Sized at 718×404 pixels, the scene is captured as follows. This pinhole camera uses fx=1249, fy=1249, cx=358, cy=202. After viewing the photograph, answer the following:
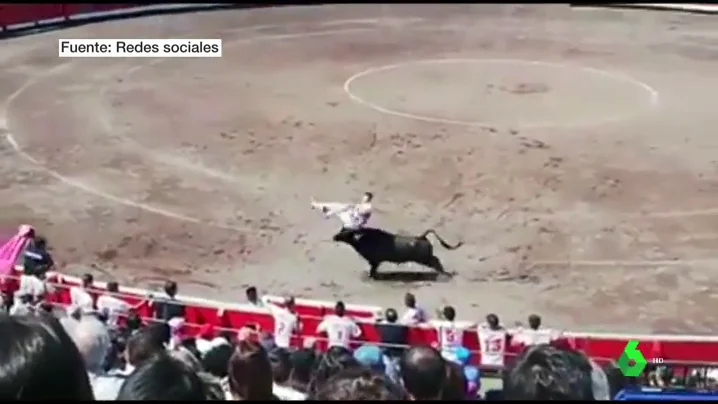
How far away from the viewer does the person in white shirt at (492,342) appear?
10.1 m

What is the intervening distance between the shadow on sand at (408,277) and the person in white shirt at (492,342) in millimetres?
4153

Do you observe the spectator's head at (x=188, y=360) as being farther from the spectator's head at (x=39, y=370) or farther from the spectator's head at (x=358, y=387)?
the spectator's head at (x=358, y=387)

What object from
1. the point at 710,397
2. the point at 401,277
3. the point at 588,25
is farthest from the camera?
the point at 588,25

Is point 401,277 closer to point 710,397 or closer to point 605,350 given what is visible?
point 605,350

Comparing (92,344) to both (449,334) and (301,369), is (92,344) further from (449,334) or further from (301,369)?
(449,334)

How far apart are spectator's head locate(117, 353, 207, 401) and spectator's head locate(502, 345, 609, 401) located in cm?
109

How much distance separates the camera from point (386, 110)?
22891 mm

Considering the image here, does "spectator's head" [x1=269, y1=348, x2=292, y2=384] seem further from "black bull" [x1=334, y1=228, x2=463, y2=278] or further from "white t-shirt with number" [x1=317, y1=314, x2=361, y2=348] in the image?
"black bull" [x1=334, y1=228, x2=463, y2=278]

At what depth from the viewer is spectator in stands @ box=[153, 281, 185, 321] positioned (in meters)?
10.9

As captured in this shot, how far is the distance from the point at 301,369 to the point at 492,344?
10.4ft

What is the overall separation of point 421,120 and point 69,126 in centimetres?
619

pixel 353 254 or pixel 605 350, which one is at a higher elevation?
pixel 605 350

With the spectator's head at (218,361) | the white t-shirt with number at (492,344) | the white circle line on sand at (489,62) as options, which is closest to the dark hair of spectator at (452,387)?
the spectator's head at (218,361)

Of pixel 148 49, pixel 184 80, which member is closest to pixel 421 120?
pixel 184 80
